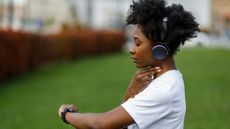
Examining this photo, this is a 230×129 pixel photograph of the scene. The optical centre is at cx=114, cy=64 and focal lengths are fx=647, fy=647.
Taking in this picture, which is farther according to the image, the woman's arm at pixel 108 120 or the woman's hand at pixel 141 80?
the woman's hand at pixel 141 80

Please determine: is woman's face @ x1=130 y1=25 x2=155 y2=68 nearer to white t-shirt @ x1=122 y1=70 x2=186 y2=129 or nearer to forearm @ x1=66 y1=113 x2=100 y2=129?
white t-shirt @ x1=122 y1=70 x2=186 y2=129

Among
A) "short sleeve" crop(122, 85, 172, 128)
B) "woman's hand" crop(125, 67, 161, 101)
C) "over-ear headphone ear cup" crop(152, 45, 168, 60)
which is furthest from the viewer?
"woman's hand" crop(125, 67, 161, 101)

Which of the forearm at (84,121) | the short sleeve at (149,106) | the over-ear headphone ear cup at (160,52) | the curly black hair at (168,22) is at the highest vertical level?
the curly black hair at (168,22)

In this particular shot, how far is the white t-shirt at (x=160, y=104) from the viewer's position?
3121 millimetres

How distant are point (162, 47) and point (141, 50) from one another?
0.13 metres

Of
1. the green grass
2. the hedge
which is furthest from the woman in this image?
the hedge

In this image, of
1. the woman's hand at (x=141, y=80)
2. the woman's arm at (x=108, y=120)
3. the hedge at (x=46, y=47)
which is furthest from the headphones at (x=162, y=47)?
the hedge at (x=46, y=47)

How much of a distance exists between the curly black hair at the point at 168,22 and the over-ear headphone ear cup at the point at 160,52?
0.04 m

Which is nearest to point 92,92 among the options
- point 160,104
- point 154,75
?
point 154,75

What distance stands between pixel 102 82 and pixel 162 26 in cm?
1265

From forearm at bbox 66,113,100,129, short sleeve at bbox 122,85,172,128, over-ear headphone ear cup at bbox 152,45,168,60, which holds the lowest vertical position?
forearm at bbox 66,113,100,129

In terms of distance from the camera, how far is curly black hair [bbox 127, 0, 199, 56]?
3.28 m

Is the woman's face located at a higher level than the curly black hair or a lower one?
lower

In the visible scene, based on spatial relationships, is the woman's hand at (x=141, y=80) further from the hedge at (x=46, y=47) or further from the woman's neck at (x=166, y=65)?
the hedge at (x=46, y=47)
